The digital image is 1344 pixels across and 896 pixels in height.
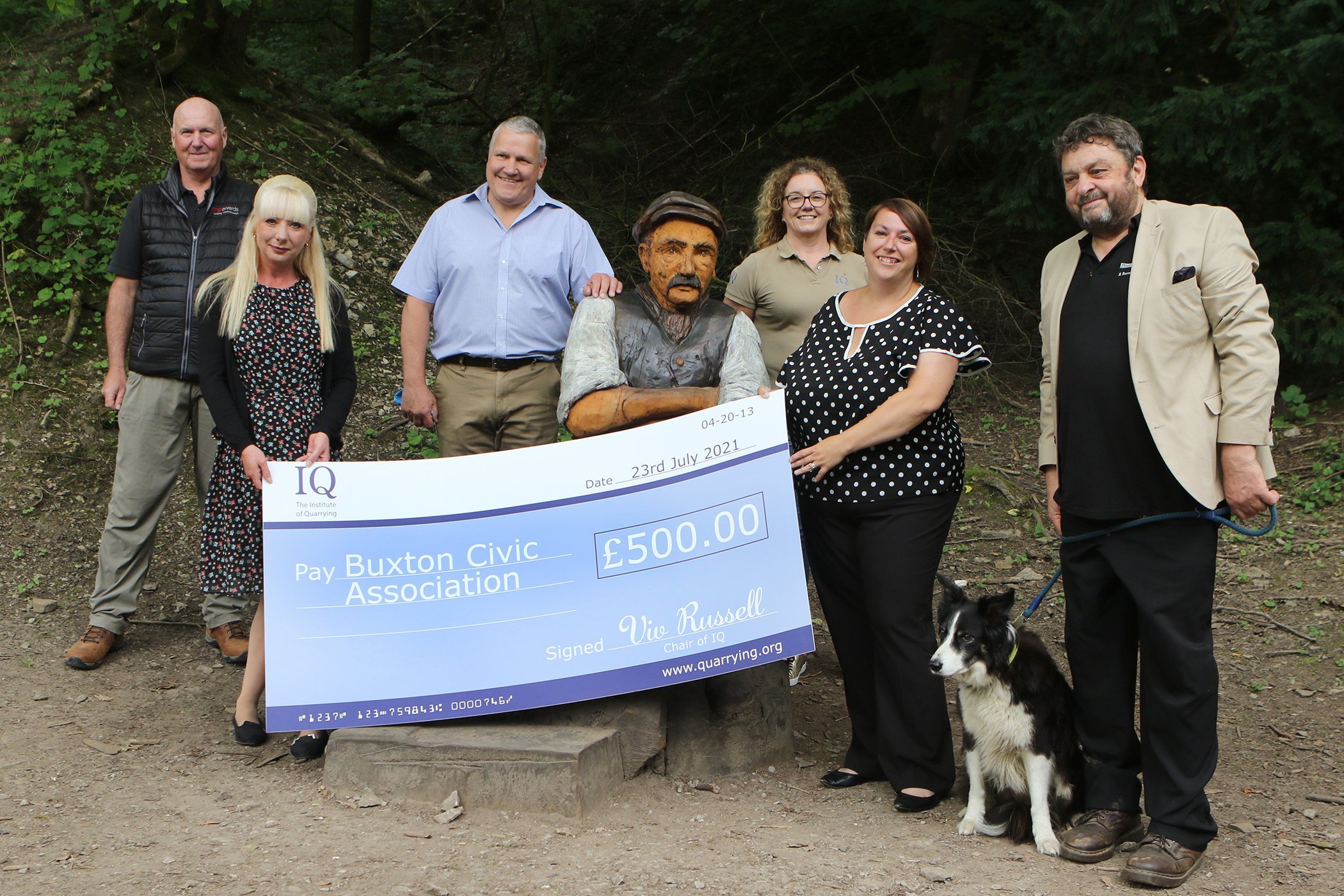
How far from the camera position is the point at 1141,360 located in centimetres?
360

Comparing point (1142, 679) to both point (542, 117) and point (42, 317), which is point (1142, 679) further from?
point (542, 117)

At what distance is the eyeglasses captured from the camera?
4988mm

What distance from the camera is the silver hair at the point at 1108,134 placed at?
144 inches

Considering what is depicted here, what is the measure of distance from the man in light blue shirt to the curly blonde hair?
0.81 m

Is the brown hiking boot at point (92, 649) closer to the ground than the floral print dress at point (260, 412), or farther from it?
closer to the ground

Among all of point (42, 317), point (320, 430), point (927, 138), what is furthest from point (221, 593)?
point (927, 138)

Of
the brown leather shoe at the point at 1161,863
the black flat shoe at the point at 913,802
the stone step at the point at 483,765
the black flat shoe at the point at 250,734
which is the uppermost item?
the black flat shoe at the point at 250,734

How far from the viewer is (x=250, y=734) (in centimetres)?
461

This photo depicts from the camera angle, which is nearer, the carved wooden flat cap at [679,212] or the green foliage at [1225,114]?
the carved wooden flat cap at [679,212]

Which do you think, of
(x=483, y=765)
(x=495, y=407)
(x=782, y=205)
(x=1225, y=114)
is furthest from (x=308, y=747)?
(x=1225, y=114)

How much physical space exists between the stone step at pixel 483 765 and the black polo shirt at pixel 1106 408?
1.86m

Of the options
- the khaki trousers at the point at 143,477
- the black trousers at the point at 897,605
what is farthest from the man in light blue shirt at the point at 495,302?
the black trousers at the point at 897,605

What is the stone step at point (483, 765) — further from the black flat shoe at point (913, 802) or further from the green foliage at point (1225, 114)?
the green foliage at point (1225, 114)

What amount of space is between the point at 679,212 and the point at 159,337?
2.54 meters
